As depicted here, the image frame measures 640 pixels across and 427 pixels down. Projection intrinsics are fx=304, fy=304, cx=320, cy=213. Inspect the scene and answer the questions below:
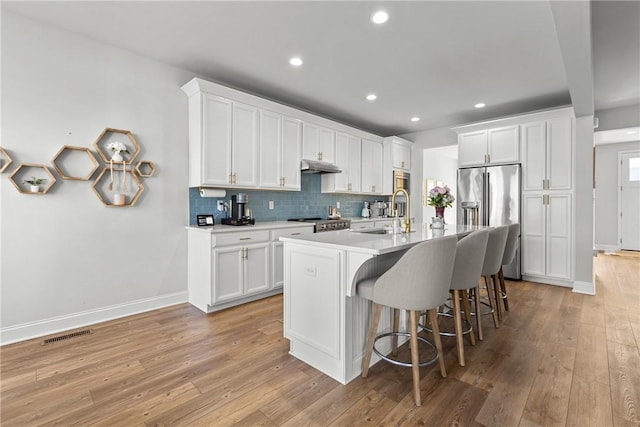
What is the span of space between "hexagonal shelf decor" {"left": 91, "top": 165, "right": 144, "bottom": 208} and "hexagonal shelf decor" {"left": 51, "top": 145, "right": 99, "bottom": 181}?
10 cm

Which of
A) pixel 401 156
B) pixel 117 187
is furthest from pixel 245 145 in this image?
pixel 401 156

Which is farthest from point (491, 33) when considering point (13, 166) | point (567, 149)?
point (13, 166)

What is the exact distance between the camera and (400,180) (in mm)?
6133

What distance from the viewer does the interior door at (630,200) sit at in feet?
21.4

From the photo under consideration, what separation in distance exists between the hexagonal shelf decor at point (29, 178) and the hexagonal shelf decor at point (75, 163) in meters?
0.09

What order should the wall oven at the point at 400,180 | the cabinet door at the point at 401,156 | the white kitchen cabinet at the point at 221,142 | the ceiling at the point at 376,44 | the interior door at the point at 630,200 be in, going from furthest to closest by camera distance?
the interior door at the point at 630,200 → the wall oven at the point at 400,180 → the cabinet door at the point at 401,156 → the white kitchen cabinet at the point at 221,142 → the ceiling at the point at 376,44

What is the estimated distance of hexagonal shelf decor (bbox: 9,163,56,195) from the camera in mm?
2492

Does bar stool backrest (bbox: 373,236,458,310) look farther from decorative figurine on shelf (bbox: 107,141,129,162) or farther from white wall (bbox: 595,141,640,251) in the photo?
white wall (bbox: 595,141,640,251)

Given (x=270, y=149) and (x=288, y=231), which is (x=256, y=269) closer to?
(x=288, y=231)

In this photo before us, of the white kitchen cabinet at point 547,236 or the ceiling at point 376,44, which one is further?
the white kitchen cabinet at point 547,236

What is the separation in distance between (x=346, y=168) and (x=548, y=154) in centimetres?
289

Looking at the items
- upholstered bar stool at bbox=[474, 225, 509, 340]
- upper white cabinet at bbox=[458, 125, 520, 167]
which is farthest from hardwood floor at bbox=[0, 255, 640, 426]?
upper white cabinet at bbox=[458, 125, 520, 167]

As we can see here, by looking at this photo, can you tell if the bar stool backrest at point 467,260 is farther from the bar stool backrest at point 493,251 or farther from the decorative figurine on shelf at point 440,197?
the decorative figurine on shelf at point 440,197

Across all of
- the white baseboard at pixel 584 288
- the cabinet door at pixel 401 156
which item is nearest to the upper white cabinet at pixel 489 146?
the cabinet door at pixel 401 156
